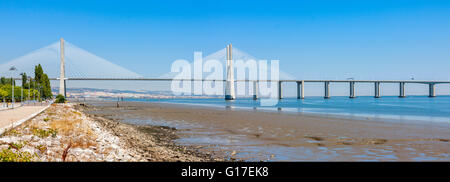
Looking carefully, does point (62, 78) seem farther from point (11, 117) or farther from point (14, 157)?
point (14, 157)

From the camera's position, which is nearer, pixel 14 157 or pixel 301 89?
pixel 14 157

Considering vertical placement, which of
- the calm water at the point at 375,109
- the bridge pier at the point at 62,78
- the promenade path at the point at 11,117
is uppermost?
the bridge pier at the point at 62,78

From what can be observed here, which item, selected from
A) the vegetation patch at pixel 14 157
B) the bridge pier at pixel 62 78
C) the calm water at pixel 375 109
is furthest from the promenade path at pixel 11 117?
the bridge pier at pixel 62 78

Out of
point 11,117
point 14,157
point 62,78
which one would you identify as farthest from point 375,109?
point 62,78

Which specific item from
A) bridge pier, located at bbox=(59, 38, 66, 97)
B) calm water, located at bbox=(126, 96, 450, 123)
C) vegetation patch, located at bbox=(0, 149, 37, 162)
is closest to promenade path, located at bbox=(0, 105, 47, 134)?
vegetation patch, located at bbox=(0, 149, 37, 162)

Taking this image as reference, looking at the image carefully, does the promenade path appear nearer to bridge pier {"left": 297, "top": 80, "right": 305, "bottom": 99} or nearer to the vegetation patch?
the vegetation patch

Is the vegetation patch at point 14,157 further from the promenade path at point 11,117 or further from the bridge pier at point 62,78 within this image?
the bridge pier at point 62,78

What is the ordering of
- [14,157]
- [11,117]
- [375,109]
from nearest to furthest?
[14,157], [11,117], [375,109]
